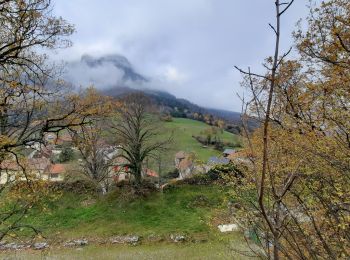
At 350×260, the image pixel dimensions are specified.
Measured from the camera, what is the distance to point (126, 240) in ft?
84.9

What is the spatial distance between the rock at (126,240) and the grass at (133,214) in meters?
0.59

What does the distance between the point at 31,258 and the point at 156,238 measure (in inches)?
334

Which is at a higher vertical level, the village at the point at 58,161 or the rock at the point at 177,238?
the village at the point at 58,161

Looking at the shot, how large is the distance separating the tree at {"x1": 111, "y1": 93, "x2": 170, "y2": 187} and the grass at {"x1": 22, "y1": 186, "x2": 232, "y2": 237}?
2683 millimetres

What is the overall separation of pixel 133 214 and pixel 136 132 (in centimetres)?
714

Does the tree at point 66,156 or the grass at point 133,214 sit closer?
the grass at point 133,214

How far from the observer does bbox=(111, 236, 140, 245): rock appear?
25.7 m

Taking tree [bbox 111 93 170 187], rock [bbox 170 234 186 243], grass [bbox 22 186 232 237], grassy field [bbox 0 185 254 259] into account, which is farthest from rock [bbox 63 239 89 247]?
tree [bbox 111 93 170 187]

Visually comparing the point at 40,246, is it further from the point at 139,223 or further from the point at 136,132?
the point at 136,132

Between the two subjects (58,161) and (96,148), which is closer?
(96,148)

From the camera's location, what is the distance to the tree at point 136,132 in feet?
104

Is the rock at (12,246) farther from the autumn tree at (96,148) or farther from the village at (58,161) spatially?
the autumn tree at (96,148)

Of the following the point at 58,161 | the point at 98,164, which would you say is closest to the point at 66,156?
the point at 58,161

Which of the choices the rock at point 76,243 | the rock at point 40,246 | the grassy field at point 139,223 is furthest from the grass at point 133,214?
the rock at point 40,246
